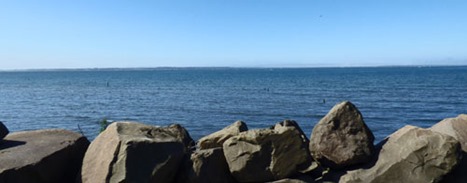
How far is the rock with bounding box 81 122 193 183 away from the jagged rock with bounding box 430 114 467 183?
484cm

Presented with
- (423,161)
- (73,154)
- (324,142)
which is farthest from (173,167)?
(423,161)

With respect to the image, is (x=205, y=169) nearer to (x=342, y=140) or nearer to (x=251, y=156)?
(x=251, y=156)

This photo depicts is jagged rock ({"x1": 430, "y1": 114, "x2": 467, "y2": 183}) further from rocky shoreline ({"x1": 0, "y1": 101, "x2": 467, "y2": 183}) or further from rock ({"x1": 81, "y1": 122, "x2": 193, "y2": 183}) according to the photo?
rock ({"x1": 81, "y1": 122, "x2": 193, "y2": 183})

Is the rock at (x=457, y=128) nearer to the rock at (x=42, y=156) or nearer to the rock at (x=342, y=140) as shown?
the rock at (x=342, y=140)

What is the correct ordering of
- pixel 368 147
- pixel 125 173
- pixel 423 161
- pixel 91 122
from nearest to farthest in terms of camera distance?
1. pixel 125 173
2. pixel 423 161
3. pixel 368 147
4. pixel 91 122

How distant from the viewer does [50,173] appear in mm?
8289

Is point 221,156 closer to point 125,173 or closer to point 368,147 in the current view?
point 125,173

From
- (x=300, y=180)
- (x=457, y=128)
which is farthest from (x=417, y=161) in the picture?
(x=300, y=180)

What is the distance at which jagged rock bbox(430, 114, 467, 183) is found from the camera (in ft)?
28.0

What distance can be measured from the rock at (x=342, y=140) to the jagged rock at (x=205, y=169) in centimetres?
185

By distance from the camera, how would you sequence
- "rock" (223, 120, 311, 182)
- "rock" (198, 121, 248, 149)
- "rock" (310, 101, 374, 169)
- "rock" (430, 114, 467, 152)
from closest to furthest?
"rock" (223, 120, 311, 182) < "rock" (310, 101, 374, 169) < "rock" (430, 114, 467, 152) < "rock" (198, 121, 248, 149)

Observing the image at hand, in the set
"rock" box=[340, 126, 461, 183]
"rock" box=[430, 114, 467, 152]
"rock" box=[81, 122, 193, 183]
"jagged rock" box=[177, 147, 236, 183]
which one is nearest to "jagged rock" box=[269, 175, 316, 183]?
"rock" box=[340, 126, 461, 183]

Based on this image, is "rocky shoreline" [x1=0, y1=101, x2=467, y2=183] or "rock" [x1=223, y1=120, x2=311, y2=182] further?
"rock" [x1=223, y1=120, x2=311, y2=182]

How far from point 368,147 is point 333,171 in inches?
31.6
